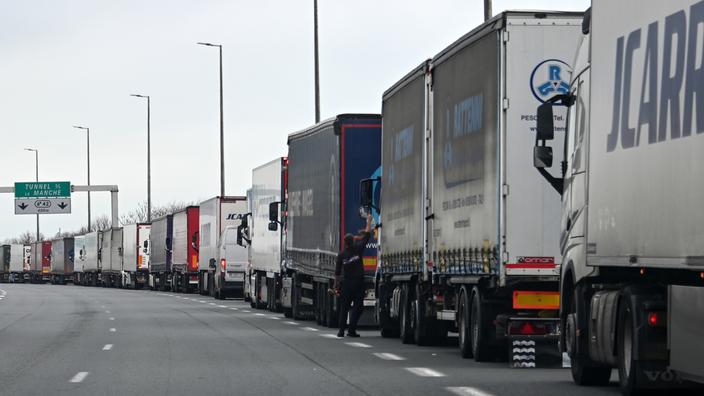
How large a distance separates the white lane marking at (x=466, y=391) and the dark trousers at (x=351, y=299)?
36.0 feet

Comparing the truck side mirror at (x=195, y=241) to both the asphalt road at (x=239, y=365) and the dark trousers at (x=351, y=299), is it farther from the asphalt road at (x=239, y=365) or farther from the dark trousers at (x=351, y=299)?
the dark trousers at (x=351, y=299)

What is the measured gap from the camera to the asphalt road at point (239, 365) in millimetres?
15922

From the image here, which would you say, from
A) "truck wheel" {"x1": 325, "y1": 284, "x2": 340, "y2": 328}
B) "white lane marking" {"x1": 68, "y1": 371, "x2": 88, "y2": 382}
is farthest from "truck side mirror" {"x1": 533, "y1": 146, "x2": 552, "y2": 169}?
"truck wheel" {"x1": 325, "y1": 284, "x2": 340, "y2": 328}

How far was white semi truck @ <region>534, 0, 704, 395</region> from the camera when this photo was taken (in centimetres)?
1160

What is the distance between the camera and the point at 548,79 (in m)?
18.2

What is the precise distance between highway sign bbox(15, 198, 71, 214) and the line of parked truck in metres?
63.1

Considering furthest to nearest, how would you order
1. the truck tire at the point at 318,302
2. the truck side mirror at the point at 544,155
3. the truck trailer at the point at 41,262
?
the truck trailer at the point at 41,262 → the truck tire at the point at 318,302 → the truck side mirror at the point at 544,155

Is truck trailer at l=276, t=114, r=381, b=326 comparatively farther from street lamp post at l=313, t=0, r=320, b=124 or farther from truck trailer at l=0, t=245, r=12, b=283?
truck trailer at l=0, t=245, r=12, b=283

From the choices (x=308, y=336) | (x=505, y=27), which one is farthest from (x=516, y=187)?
(x=308, y=336)

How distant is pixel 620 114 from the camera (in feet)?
44.4

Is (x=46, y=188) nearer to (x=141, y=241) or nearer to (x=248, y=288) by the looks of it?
(x=141, y=241)

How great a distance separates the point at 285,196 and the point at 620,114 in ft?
74.8

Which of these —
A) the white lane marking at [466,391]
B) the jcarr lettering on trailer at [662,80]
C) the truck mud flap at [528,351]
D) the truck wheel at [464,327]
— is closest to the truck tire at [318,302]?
the truck wheel at [464,327]

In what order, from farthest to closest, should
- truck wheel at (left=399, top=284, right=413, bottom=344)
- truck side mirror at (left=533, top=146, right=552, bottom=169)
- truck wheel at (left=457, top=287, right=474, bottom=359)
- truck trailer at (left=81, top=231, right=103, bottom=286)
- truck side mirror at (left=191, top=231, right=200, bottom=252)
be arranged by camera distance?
truck trailer at (left=81, top=231, right=103, bottom=286), truck side mirror at (left=191, top=231, right=200, bottom=252), truck wheel at (left=399, top=284, right=413, bottom=344), truck wheel at (left=457, top=287, right=474, bottom=359), truck side mirror at (left=533, top=146, right=552, bottom=169)
